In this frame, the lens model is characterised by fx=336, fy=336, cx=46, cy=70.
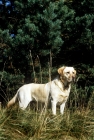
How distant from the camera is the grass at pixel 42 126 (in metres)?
4.93

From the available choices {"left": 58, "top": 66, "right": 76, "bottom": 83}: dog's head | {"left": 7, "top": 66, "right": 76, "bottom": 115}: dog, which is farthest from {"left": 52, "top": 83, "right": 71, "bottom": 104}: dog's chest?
{"left": 58, "top": 66, "right": 76, "bottom": 83}: dog's head

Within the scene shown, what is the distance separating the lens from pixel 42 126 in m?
5.06

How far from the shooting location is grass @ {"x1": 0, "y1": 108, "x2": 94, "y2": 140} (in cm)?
493

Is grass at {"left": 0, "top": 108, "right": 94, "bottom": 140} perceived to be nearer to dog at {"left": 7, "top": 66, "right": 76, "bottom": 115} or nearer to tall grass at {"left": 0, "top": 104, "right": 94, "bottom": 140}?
tall grass at {"left": 0, "top": 104, "right": 94, "bottom": 140}

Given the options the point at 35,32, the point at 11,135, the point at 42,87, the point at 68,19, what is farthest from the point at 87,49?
the point at 11,135

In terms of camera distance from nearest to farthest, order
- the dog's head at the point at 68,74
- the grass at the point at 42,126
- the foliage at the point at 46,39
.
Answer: the grass at the point at 42,126
the dog's head at the point at 68,74
the foliage at the point at 46,39

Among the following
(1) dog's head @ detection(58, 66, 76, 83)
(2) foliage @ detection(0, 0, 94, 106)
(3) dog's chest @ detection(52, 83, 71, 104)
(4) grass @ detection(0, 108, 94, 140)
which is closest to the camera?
(4) grass @ detection(0, 108, 94, 140)

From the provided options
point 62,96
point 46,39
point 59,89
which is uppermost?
point 46,39

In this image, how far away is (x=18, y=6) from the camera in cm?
1030

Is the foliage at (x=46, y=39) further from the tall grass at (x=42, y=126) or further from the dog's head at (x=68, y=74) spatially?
the tall grass at (x=42, y=126)

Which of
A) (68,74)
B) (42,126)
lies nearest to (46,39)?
(68,74)

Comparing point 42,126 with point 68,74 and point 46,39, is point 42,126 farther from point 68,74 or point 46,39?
point 46,39

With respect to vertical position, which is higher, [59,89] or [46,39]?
[46,39]

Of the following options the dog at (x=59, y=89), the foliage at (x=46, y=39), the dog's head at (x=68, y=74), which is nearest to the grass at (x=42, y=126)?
the dog at (x=59, y=89)
